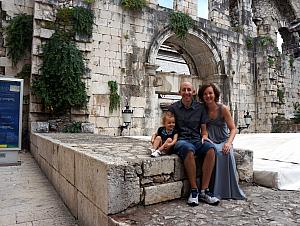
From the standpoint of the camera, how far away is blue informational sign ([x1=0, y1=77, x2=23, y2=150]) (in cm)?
541

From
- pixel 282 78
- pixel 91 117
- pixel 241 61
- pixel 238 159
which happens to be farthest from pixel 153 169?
pixel 282 78

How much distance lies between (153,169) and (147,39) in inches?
296

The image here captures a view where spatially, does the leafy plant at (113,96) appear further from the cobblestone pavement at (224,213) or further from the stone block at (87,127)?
the cobblestone pavement at (224,213)

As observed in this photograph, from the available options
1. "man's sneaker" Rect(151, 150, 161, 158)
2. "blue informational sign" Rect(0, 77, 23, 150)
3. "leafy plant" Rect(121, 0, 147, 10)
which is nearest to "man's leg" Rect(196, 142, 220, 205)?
"man's sneaker" Rect(151, 150, 161, 158)

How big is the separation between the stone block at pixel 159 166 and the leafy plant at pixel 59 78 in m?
5.50

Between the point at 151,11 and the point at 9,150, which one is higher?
the point at 151,11

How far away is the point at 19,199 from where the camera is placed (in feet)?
11.3

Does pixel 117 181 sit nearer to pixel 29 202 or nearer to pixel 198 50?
pixel 29 202

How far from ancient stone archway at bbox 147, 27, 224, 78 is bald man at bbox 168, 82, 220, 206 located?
21.9 ft

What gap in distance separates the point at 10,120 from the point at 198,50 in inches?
312

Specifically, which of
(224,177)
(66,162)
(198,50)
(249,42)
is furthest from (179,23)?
(224,177)

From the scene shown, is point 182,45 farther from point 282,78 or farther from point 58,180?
point 58,180

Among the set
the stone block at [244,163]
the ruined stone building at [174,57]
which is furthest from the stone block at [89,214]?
the ruined stone building at [174,57]

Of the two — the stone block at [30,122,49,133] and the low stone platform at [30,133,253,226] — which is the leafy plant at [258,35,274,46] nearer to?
the stone block at [30,122,49,133]
